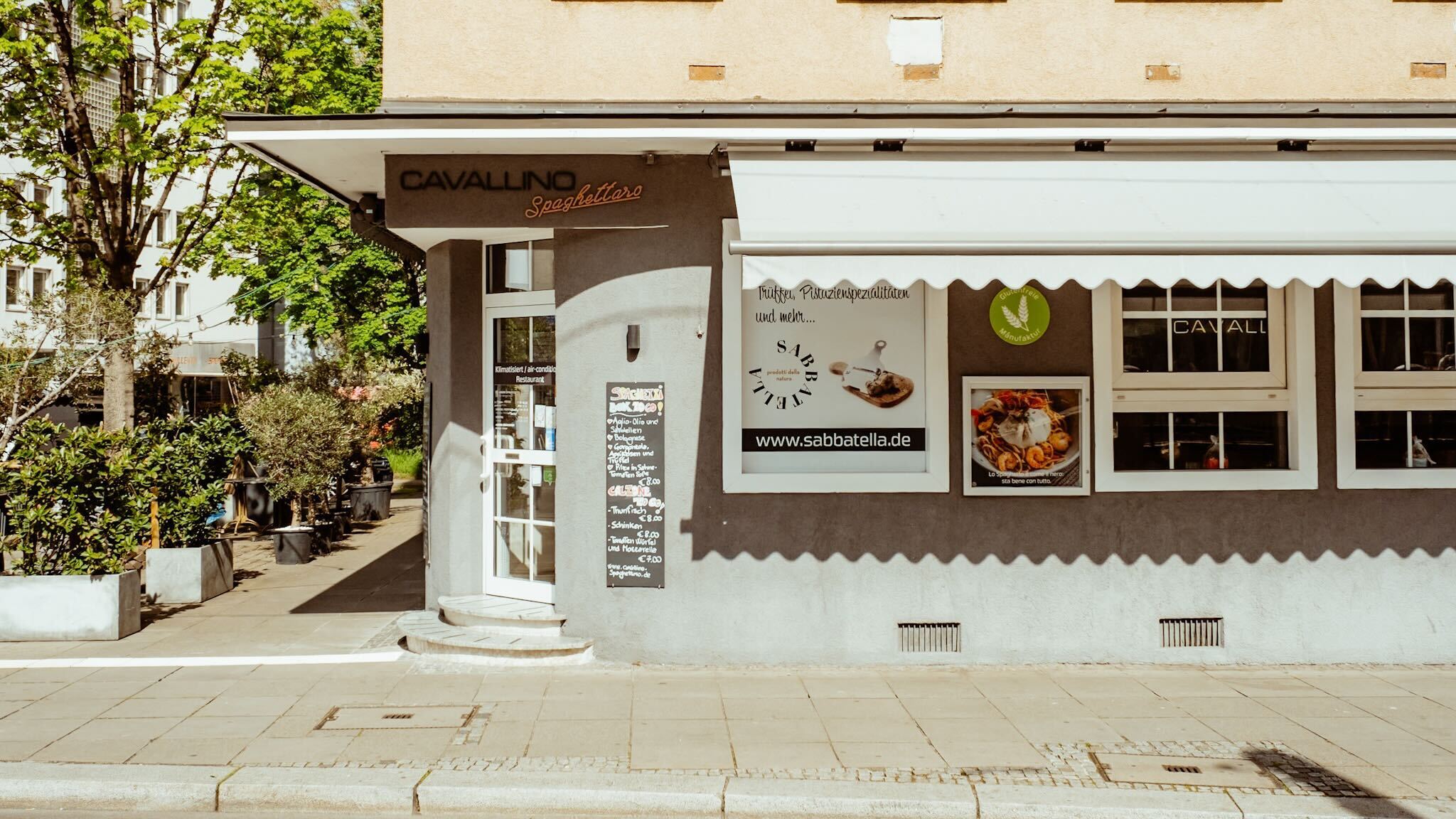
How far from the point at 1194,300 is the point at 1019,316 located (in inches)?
57.4

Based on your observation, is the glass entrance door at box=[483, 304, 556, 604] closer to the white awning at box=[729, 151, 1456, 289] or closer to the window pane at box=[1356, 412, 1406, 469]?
the white awning at box=[729, 151, 1456, 289]

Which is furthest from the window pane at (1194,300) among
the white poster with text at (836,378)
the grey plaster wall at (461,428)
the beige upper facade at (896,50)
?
the grey plaster wall at (461,428)

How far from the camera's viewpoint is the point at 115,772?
5945mm

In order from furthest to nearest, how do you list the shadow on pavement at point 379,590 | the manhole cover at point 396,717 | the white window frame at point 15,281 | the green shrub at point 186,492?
1. the white window frame at point 15,281
2. the green shrub at point 186,492
3. the shadow on pavement at point 379,590
4. the manhole cover at point 396,717

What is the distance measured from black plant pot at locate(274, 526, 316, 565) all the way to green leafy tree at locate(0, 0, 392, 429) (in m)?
2.52

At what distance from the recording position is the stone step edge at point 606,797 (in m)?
5.47

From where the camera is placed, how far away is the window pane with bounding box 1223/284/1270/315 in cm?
871

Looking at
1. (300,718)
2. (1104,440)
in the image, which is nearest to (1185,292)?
(1104,440)

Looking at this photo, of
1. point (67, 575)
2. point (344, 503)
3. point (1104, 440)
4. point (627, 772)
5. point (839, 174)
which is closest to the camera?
point (627, 772)

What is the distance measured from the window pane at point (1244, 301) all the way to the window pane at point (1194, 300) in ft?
0.30

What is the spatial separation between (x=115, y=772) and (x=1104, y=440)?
22.3ft

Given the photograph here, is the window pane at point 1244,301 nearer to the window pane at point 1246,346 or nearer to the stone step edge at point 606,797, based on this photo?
the window pane at point 1246,346

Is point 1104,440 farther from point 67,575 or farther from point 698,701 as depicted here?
point 67,575

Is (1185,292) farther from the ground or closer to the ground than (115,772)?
farther from the ground
